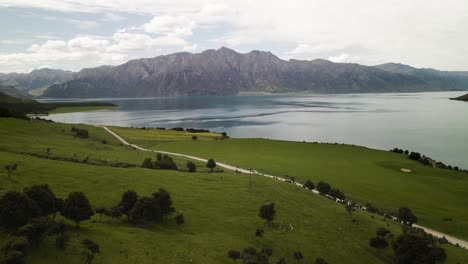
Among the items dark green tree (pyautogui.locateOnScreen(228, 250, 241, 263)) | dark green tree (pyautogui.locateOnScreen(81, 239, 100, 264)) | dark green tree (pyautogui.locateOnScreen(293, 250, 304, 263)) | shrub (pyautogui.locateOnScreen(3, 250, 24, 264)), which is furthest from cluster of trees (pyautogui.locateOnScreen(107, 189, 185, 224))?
shrub (pyautogui.locateOnScreen(3, 250, 24, 264))

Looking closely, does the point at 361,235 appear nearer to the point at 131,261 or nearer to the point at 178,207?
the point at 178,207

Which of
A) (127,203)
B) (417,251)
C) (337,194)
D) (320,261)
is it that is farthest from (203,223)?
(337,194)

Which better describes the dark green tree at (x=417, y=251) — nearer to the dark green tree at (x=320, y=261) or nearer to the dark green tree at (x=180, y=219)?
the dark green tree at (x=320, y=261)

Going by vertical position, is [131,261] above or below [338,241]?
above

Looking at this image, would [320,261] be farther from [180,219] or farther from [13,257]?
[13,257]

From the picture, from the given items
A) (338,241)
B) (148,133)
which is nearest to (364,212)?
(338,241)

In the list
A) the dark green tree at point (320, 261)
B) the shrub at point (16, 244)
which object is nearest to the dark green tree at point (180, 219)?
the dark green tree at point (320, 261)
